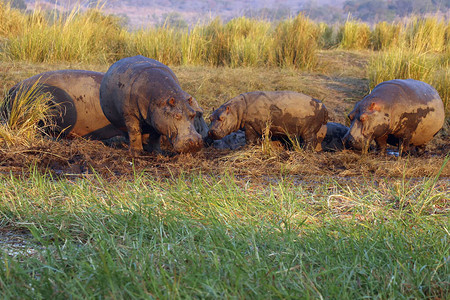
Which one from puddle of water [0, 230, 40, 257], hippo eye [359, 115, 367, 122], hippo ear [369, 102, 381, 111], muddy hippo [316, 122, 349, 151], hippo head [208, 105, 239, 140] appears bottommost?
muddy hippo [316, 122, 349, 151]

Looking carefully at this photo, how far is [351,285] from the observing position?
212 centimetres

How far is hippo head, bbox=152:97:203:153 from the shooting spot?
16.3 feet

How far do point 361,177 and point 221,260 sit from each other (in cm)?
260

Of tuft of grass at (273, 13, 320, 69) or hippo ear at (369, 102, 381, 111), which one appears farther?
tuft of grass at (273, 13, 320, 69)

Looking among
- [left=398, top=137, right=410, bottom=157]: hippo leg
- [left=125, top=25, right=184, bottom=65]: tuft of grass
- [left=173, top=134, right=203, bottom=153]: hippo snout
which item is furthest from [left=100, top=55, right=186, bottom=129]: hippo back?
[left=125, top=25, right=184, bottom=65]: tuft of grass

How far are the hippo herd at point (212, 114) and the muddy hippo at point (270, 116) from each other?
0.01 metres

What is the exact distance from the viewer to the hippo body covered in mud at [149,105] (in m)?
5.01

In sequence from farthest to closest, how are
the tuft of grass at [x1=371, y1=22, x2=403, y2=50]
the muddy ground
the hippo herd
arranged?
the tuft of grass at [x1=371, y1=22, x2=403, y2=50]
the hippo herd
the muddy ground

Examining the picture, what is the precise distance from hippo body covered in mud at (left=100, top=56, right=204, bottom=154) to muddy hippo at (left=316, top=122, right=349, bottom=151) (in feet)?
5.83

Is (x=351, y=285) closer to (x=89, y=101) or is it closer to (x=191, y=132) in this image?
(x=191, y=132)

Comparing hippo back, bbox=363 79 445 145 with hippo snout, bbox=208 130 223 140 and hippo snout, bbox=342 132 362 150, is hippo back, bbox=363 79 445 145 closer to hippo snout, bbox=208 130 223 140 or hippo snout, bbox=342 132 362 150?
hippo snout, bbox=342 132 362 150

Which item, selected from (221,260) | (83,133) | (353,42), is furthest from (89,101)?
(353,42)

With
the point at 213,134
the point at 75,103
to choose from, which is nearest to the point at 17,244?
the point at 213,134

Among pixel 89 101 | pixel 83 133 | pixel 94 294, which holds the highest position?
pixel 94 294
